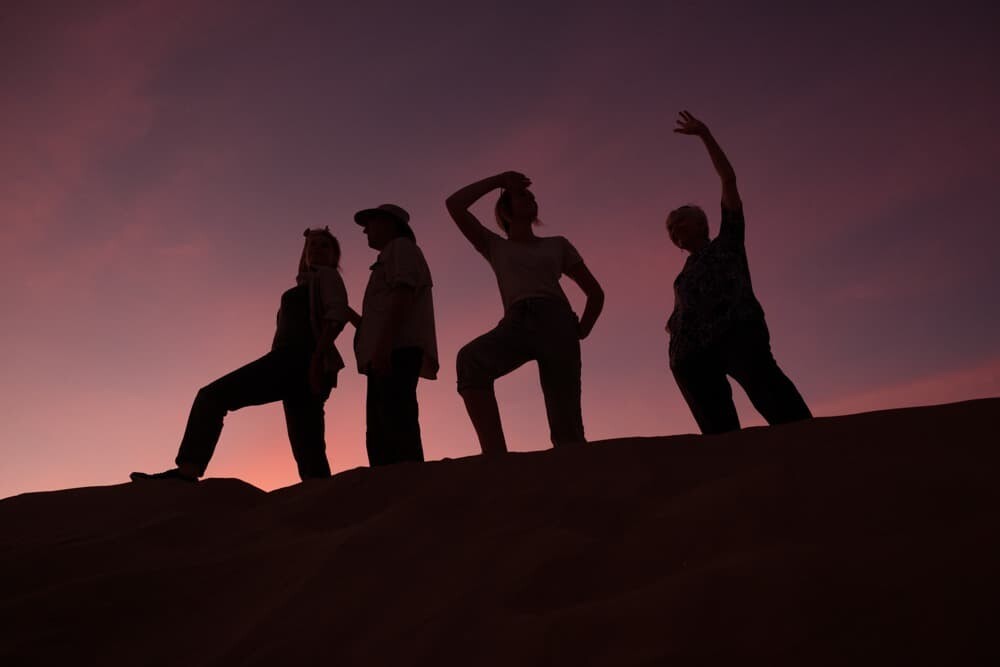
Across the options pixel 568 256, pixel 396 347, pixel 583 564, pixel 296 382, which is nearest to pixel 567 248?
pixel 568 256

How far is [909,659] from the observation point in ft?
3.35

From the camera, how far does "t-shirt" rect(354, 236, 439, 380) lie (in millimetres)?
3529

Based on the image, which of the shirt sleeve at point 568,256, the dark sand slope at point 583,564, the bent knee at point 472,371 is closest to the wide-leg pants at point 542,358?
the bent knee at point 472,371

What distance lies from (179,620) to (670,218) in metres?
2.94

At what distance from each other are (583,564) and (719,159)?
2.58 metres

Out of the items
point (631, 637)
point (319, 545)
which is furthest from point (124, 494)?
point (631, 637)

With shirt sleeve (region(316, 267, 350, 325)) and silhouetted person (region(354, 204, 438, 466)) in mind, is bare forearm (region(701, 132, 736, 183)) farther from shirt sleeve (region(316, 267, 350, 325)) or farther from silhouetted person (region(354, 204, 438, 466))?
shirt sleeve (region(316, 267, 350, 325))

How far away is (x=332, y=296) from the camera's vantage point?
3.88 metres

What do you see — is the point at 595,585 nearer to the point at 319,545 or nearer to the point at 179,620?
the point at 319,545

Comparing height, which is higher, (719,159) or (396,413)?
(719,159)

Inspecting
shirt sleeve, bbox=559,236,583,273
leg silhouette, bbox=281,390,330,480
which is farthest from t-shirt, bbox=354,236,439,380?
shirt sleeve, bbox=559,236,583,273

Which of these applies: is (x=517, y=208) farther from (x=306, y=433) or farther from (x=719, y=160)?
(x=306, y=433)

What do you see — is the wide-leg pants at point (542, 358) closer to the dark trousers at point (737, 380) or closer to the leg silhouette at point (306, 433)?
the dark trousers at point (737, 380)

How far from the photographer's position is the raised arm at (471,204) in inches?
142
